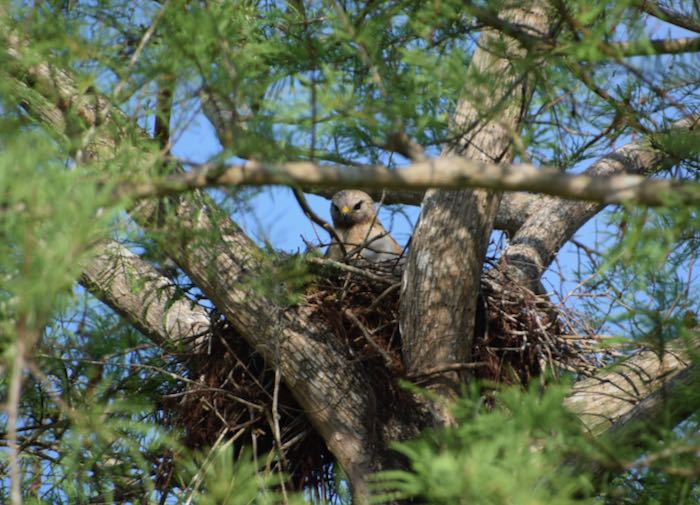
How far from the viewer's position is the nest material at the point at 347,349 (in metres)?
4.29

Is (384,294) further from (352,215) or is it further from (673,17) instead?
(352,215)

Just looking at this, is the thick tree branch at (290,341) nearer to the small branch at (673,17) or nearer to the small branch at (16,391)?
the small branch at (16,391)

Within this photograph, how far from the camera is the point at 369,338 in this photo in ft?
13.6

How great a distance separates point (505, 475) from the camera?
2.39 m

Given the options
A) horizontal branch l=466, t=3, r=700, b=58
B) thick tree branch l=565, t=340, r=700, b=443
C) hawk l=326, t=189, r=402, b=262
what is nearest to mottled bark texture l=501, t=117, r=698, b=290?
thick tree branch l=565, t=340, r=700, b=443

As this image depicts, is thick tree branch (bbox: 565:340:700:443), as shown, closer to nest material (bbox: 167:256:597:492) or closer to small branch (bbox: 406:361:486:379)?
nest material (bbox: 167:256:597:492)

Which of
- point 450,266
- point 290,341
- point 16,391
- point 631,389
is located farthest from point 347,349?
point 16,391

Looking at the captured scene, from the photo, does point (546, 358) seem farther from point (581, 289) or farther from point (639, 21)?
point (639, 21)

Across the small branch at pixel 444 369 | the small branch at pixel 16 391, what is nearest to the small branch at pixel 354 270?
the small branch at pixel 444 369

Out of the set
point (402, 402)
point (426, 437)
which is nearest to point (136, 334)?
point (402, 402)

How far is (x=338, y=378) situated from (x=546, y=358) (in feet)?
3.25

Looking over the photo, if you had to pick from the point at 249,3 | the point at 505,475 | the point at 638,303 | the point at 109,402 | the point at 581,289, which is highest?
the point at 249,3

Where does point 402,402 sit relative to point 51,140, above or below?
below

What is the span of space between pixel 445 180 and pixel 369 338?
1.65 meters
